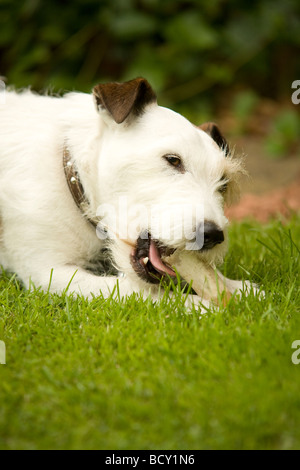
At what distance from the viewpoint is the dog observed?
3.27 meters

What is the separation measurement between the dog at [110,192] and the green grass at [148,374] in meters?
0.29

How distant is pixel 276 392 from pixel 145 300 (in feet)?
3.59

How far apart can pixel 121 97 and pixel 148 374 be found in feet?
5.67

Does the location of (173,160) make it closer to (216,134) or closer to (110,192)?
(110,192)

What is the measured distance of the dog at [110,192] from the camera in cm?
327

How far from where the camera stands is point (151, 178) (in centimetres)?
332

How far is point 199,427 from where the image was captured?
220 centimetres

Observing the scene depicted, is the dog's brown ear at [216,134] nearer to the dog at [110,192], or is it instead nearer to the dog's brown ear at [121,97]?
the dog at [110,192]

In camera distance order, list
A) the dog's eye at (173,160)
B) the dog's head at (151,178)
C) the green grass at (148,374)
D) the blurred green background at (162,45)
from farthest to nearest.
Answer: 1. the blurred green background at (162,45)
2. the dog's eye at (173,160)
3. the dog's head at (151,178)
4. the green grass at (148,374)

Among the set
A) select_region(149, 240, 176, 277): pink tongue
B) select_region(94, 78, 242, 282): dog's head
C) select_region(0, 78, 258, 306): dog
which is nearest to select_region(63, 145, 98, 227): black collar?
select_region(0, 78, 258, 306): dog

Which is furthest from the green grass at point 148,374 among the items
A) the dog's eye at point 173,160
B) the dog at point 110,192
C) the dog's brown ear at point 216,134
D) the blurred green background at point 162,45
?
the blurred green background at point 162,45

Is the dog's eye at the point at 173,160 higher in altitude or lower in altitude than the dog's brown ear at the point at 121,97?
lower

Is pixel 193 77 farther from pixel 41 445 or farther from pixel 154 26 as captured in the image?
pixel 41 445
